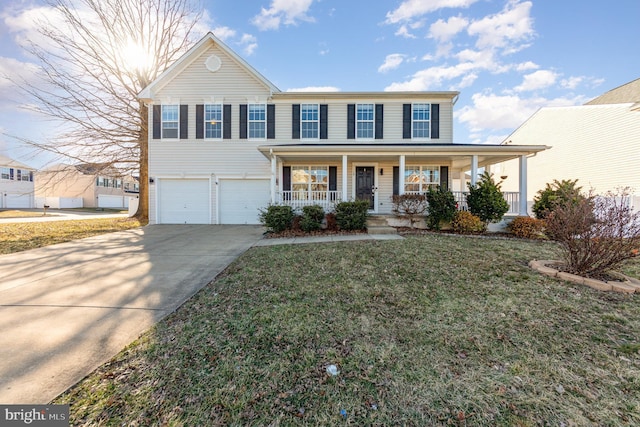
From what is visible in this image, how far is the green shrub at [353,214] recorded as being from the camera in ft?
30.1

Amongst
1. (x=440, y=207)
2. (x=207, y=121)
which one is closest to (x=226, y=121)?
(x=207, y=121)

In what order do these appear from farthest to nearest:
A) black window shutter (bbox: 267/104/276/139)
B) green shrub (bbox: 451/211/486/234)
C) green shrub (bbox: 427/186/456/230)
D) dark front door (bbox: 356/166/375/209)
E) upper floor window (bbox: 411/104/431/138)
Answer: dark front door (bbox: 356/166/375/209), black window shutter (bbox: 267/104/276/139), upper floor window (bbox: 411/104/431/138), green shrub (bbox: 427/186/456/230), green shrub (bbox: 451/211/486/234)

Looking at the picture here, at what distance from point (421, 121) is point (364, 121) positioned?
8.88ft

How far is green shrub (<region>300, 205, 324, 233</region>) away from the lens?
30.0 ft

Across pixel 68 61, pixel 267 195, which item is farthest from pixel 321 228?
pixel 68 61

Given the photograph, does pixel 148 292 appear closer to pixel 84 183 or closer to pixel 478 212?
pixel 478 212

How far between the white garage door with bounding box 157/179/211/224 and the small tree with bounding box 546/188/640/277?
41.3ft

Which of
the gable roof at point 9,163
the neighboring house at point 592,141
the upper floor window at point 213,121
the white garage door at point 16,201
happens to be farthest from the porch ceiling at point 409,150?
the gable roof at point 9,163

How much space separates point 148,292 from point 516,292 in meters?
5.56

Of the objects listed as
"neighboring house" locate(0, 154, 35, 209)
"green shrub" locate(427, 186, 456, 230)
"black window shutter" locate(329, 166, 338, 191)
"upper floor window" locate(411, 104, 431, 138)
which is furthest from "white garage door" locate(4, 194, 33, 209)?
"green shrub" locate(427, 186, 456, 230)

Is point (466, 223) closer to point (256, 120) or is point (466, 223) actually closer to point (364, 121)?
point (364, 121)

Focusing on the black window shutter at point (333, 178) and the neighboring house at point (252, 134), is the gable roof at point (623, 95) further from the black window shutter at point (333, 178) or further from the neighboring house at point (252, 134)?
the black window shutter at point (333, 178)

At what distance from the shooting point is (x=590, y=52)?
11195mm

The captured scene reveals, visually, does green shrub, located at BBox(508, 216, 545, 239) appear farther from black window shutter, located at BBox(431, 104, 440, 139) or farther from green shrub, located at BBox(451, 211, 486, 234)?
black window shutter, located at BBox(431, 104, 440, 139)
